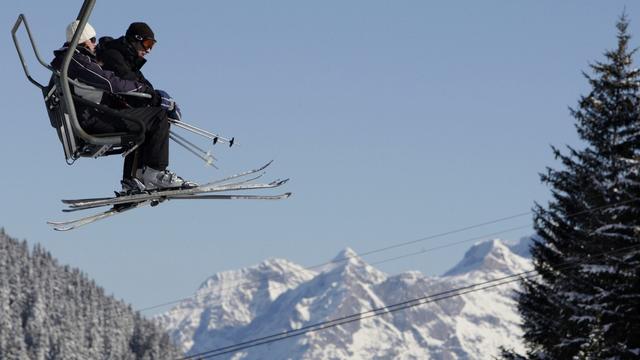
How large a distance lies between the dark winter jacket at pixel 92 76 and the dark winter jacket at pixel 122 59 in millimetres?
115

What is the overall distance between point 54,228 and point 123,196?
76 cm

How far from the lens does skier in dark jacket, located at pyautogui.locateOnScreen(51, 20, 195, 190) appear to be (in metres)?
12.1

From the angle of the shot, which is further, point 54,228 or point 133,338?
point 133,338

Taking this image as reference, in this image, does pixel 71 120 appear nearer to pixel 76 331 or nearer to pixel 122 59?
pixel 122 59

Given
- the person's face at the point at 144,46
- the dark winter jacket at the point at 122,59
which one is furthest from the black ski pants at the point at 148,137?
the person's face at the point at 144,46

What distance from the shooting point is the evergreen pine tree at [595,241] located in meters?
29.5

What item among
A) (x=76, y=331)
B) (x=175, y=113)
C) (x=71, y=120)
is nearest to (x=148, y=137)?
(x=175, y=113)

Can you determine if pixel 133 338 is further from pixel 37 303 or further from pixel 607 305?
pixel 607 305

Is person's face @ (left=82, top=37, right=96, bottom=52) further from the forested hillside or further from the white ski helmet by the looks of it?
the forested hillside

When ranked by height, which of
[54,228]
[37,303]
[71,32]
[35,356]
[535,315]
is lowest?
[54,228]

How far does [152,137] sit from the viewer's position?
13.4 meters

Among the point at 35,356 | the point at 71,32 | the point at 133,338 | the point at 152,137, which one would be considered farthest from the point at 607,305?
the point at 133,338

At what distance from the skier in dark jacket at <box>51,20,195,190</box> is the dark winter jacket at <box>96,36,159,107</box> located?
2.3 inches

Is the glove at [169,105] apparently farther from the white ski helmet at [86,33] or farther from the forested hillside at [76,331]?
the forested hillside at [76,331]
